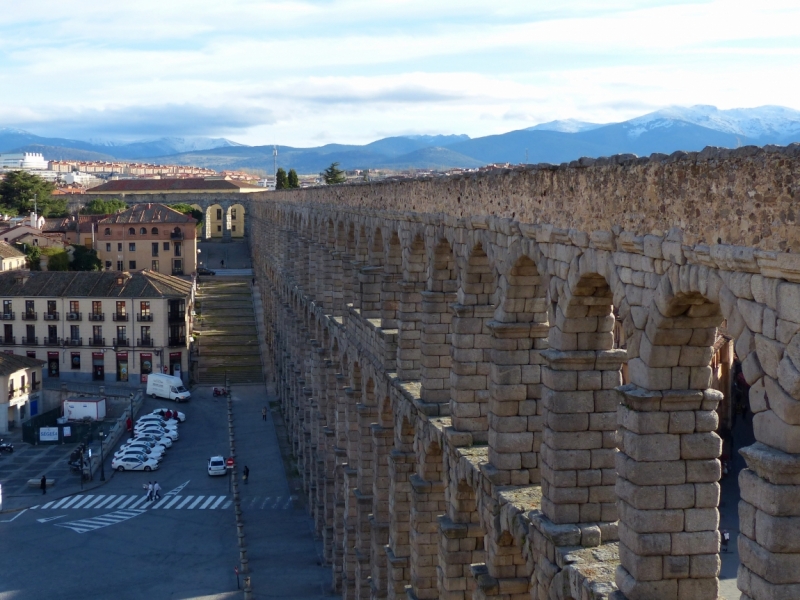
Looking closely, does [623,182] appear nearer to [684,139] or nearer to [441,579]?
[441,579]

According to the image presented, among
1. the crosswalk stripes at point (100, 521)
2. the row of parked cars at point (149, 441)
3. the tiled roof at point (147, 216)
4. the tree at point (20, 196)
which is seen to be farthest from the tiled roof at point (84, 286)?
the tree at point (20, 196)

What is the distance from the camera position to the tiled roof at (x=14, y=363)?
83869 mm

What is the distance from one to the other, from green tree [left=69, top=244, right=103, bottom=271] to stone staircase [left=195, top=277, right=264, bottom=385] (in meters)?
12.9

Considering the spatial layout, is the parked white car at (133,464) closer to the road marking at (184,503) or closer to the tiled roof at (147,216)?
the road marking at (184,503)

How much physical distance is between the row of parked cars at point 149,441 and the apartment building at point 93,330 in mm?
10177

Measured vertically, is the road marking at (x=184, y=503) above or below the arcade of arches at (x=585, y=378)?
below

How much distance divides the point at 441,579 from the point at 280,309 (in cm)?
5439

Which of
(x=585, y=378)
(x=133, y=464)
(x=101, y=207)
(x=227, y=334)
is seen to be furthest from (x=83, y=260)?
(x=585, y=378)

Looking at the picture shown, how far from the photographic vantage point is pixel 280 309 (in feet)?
264

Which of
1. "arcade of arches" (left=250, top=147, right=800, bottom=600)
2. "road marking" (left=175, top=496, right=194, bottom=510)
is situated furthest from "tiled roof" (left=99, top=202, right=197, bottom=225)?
"arcade of arches" (left=250, top=147, right=800, bottom=600)

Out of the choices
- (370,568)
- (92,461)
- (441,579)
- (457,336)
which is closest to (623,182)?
(457,336)

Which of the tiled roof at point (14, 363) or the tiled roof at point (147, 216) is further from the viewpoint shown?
the tiled roof at point (147, 216)

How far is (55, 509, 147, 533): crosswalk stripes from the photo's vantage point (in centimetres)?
6191

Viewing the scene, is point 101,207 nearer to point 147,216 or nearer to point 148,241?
point 147,216
